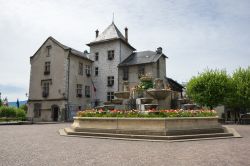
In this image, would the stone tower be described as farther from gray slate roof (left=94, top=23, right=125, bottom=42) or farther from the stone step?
the stone step

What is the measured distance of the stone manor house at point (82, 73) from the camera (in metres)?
38.2

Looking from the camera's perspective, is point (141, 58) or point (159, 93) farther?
point (141, 58)

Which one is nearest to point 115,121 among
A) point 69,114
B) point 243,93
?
point 69,114

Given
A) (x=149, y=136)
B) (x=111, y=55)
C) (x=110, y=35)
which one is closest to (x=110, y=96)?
(x=111, y=55)

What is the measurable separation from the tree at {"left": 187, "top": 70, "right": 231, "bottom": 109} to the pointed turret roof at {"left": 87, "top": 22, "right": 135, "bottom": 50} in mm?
14833

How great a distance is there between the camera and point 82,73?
41.3 meters

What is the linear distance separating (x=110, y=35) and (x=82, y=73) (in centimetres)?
842

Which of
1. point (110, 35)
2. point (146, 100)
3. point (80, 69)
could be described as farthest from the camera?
point (110, 35)

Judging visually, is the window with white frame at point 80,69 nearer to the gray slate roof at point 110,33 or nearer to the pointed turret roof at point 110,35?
the pointed turret roof at point 110,35

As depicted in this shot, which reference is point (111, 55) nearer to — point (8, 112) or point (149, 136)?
point (8, 112)

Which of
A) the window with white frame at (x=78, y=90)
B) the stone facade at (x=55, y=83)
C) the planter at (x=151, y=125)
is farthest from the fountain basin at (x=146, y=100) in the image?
the window with white frame at (x=78, y=90)

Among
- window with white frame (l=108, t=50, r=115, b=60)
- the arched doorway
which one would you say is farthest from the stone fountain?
window with white frame (l=108, t=50, r=115, b=60)

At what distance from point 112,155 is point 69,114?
30.4 m

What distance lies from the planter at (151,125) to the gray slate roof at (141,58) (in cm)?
2490
